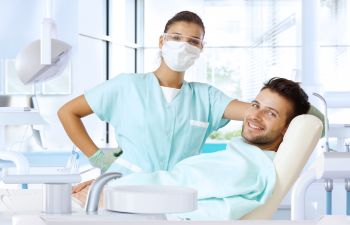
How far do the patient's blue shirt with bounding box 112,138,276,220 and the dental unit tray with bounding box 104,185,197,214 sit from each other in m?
0.93

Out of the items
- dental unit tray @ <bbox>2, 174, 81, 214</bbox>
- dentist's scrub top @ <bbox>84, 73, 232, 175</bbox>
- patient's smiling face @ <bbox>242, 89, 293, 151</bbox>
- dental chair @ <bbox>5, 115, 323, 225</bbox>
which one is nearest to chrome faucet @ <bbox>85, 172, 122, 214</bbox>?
dental unit tray @ <bbox>2, 174, 81, 214</bbox>

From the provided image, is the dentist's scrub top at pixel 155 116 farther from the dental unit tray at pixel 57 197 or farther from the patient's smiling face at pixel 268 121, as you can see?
the dental unit tray at pixel 57 197

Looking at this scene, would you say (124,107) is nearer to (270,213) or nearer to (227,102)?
(227,102)

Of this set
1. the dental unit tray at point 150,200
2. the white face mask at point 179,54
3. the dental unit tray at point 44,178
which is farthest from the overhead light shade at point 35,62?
the dental unit tray at point 150,200

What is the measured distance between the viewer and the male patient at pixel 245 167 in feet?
5.74

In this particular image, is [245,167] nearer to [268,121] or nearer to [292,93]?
[268,121]

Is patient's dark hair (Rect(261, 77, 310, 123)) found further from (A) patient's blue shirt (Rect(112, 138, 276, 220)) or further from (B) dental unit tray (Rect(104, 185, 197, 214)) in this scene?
(B) dental unit tray (Rect(104, 185, 197, 214))

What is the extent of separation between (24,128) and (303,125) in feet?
8.48

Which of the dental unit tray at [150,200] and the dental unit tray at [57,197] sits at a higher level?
the dental unit tray at [150,200]

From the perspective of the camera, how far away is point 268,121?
1.87 metres

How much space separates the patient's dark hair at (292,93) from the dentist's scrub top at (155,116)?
1.03ft

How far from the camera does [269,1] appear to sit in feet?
26.9

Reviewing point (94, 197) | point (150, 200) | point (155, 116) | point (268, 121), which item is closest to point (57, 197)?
point (94, 197)

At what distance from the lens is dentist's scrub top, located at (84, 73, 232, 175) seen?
2139 millimetres
